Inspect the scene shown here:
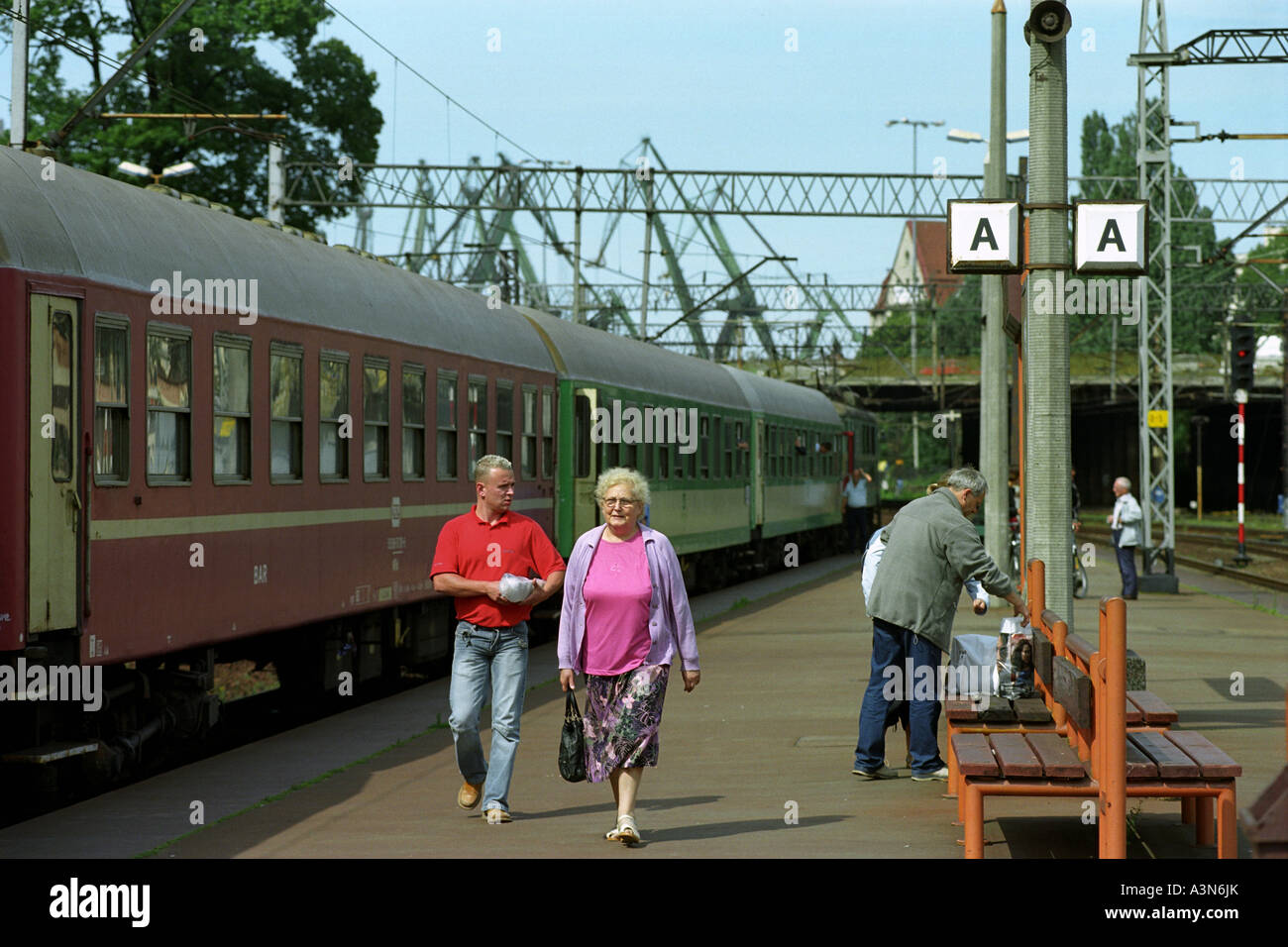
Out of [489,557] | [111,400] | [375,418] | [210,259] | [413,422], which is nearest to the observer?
[489,557]

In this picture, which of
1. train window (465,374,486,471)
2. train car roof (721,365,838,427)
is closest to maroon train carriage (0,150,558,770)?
train window (465,374,486,471)

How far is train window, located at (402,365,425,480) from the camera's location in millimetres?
15977

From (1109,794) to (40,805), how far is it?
5.97 metres

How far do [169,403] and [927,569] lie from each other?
449 centimetres

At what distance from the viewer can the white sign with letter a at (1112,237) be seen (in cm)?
A: 1085

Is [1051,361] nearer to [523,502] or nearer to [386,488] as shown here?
[386,488]

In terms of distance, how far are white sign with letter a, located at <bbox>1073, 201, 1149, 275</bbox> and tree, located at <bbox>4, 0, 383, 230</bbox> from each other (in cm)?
3181

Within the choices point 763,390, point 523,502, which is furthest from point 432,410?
point 763,390

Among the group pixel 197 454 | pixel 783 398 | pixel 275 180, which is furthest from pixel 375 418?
pixel 783 398

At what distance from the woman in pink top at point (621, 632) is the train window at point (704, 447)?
19947 mm

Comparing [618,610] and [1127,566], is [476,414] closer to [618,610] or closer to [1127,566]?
[618,610]

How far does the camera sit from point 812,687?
1530 centimetres

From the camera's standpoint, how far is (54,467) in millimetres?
9898

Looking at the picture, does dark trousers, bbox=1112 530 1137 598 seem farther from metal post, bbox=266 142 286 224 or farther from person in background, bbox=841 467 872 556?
metal post, bbox=266 142 286 224
